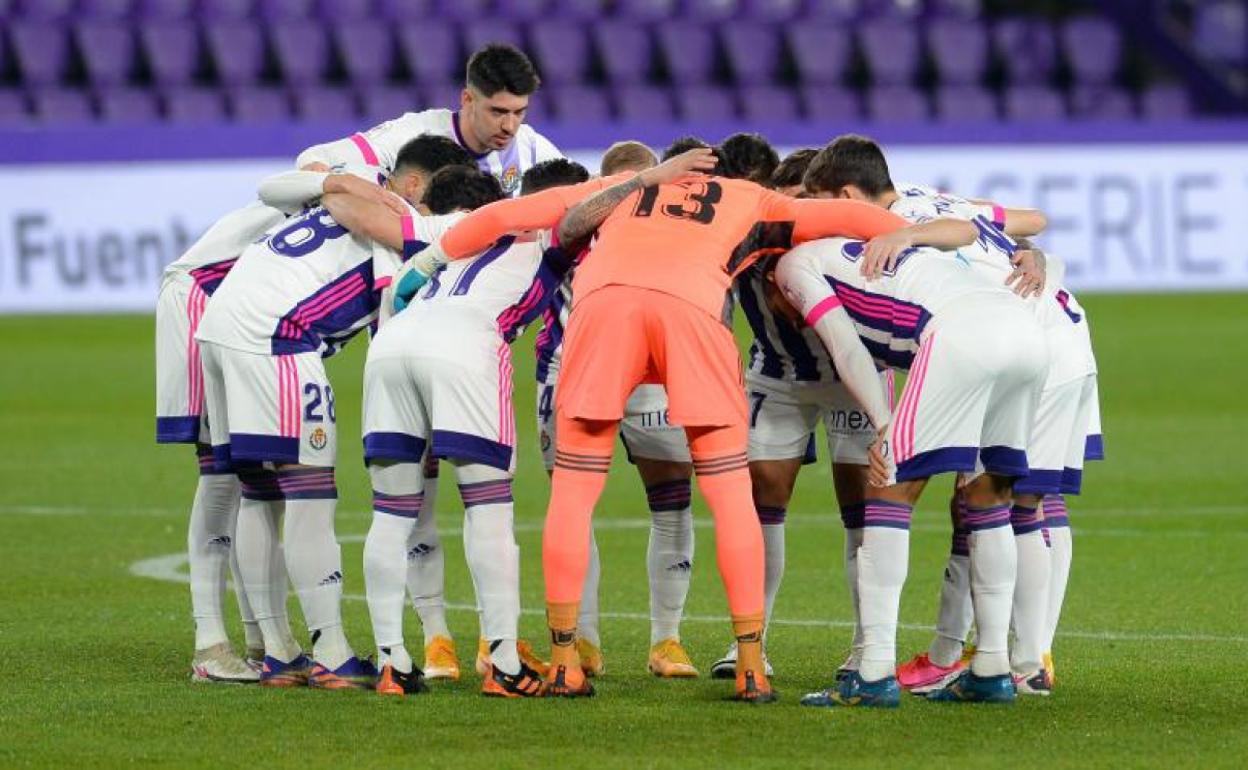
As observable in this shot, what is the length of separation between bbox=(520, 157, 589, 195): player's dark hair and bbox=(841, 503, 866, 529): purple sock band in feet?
4.89

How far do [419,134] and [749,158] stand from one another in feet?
4.66

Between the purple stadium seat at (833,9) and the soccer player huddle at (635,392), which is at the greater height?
the purple stadium seat at (833,9)

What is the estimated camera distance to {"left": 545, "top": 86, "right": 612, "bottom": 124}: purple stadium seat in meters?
24.4

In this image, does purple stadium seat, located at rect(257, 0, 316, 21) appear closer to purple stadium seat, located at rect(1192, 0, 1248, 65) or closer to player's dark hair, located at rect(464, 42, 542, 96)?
purple stadium seat, located at rect(1192, 0, 1248, 65)

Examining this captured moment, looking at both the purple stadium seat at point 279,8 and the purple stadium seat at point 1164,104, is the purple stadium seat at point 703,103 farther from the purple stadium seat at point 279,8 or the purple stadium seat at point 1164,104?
the purple stadium seat at point 1164,104

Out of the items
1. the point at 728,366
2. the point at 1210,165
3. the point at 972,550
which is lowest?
the point at 972,550

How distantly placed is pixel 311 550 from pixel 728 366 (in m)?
1.51

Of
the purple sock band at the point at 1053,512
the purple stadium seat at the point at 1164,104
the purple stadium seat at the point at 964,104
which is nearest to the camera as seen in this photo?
the purple sock band at the point at 1053,512

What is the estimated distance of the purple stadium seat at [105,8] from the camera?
→ 79.2 feet

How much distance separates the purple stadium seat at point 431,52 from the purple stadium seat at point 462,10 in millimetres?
466


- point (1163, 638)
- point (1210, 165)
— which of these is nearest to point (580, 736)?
point (1163, 638)

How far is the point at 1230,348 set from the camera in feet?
64.2

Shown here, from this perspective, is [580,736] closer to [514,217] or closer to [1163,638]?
[514,217]

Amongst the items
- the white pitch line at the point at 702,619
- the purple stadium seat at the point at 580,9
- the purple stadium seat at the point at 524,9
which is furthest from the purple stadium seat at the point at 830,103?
the white pitch line at the point at 702,619
